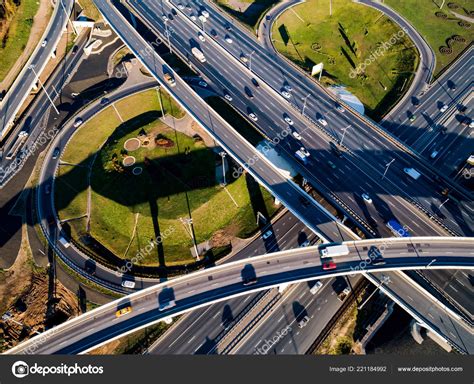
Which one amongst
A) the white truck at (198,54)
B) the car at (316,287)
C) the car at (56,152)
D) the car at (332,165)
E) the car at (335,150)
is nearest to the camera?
the car at (316,287)

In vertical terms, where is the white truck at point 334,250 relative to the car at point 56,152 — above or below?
above

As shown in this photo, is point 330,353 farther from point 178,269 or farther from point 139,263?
point 139,263

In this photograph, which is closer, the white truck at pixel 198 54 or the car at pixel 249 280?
the car at pixel 249 280

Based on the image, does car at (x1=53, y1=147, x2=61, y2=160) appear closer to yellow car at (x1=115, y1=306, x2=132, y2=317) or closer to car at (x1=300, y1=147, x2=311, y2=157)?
yellow car at (x1=115, y1=306, x2=132, y2=317)

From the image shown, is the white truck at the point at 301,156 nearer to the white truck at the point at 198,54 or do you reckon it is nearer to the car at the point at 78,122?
the white truck at the point at 198,54

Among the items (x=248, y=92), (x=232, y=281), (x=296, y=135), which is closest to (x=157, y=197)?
(x=232, y=281)

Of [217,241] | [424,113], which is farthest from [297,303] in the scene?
[424,113]

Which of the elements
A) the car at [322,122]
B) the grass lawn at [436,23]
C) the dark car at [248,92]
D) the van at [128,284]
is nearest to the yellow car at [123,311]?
the van at [128,284]

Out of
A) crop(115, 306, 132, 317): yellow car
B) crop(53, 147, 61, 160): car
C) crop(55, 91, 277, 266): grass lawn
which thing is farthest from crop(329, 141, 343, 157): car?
crop(53, 147, 61, 160): car
